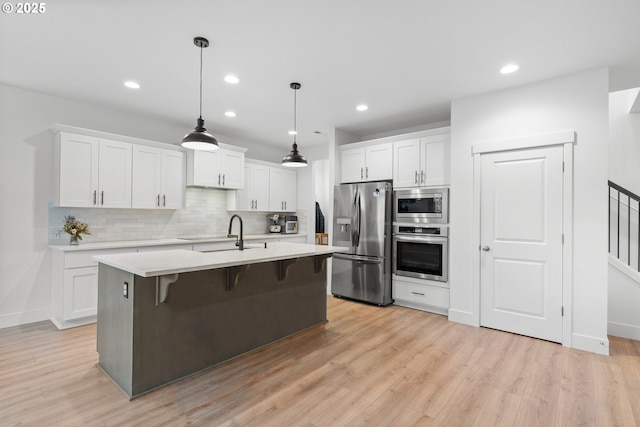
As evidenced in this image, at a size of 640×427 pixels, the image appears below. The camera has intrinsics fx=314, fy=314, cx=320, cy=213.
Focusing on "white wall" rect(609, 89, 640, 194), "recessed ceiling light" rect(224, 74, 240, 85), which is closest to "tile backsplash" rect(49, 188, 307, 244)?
"recessed ceiling light" rect(224, 74, 240, 85)

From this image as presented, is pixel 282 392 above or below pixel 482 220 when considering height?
below

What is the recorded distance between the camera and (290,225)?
6.43m

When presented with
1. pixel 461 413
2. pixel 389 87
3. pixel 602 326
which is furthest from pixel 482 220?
pixel 461 413

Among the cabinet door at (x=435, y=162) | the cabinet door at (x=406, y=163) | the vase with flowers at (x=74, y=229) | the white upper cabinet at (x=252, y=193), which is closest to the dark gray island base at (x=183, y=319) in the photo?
the vase with flowers at (x=74, y=229)

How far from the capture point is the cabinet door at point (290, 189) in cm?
650

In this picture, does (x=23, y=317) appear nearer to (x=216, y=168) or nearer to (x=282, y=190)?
(x=216, y=168)

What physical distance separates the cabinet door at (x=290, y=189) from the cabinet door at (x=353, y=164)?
161cm

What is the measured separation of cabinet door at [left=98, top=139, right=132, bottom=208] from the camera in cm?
399

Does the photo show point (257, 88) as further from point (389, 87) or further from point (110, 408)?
point (110, 408)

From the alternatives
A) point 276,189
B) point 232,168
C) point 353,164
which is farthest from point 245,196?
point 353,164

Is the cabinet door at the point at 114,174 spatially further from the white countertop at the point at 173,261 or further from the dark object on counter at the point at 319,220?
the dark object on counter at the point at 319,220

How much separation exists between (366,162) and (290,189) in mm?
2145

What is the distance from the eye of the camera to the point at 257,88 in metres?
3.65

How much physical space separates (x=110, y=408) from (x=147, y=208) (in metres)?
2.95
